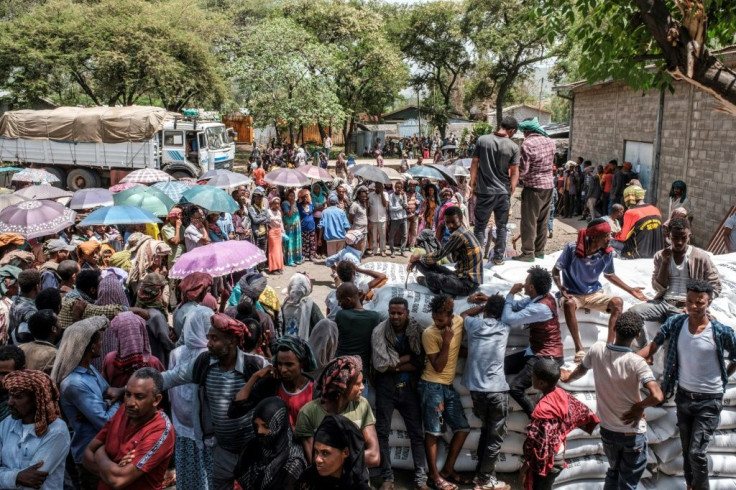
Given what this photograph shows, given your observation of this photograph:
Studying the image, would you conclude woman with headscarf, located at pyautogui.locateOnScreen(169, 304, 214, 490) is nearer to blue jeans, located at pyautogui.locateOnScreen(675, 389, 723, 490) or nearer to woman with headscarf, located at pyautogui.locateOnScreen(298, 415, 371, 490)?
woman with headscarf, located at pyautogui.locateOnScreen(298, 415, 371, 490)

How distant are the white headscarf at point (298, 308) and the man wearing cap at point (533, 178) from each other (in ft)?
7.91

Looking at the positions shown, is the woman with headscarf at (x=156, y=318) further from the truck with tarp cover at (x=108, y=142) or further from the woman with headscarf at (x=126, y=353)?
the truck with tarp cover at (x=108, y=142)

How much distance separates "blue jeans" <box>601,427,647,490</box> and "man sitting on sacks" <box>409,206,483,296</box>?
1.65m

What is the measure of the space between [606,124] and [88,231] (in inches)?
566

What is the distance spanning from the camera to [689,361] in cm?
445

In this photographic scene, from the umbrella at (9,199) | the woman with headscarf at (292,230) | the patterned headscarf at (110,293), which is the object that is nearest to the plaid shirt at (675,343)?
the patterned headscarf at (110,293)

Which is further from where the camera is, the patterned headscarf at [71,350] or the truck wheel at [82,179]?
the truck wheel at [82,179]

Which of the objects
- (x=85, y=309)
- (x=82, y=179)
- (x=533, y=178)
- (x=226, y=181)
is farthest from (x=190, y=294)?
(x=82, y=179)

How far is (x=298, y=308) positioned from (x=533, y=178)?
9.00ft

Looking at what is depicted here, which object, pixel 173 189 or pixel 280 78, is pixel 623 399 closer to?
pixel 173 189

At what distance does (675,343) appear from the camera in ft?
14.9

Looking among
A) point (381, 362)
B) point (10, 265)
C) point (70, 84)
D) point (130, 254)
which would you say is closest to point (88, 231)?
point (130, 254)

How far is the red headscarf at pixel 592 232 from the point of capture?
5078 mm

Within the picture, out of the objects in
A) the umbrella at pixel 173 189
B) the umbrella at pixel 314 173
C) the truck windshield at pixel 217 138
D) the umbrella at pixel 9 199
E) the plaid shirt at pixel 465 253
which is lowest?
the plaid shirt at pixel 465 253
